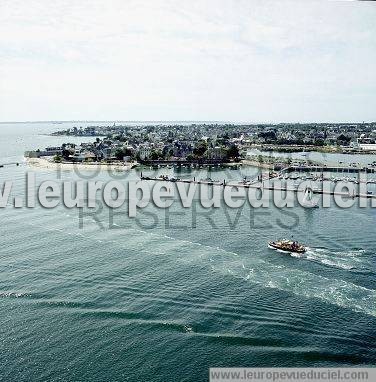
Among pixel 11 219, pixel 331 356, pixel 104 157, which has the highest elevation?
pixel 104 157

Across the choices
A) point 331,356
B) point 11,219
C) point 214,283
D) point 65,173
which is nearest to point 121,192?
point 11,219

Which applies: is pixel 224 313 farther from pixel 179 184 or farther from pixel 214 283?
pixel 179 184

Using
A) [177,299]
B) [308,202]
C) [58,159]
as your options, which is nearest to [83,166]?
[58,159]

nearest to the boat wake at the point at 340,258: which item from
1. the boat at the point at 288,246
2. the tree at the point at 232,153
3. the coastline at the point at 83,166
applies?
the boat at the point at 288,246

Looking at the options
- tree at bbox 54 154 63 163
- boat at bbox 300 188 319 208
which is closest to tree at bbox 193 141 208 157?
tree at bbox 54 154 63 163

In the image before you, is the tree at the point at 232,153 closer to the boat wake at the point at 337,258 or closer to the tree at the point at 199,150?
the tree at the point at 199,150
